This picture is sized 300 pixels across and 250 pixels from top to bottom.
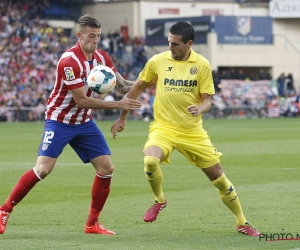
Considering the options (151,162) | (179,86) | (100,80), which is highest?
(100,80)

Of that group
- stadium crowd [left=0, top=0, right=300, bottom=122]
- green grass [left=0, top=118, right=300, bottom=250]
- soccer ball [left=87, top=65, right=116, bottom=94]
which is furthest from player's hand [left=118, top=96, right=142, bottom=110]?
stadium crowd [left=0, top=0, right=300, bottom=122]

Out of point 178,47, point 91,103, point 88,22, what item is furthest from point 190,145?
point 88,22

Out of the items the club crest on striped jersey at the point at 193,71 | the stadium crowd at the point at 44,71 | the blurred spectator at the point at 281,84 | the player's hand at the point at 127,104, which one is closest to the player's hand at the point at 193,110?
the club crest on striped jersey at the point at 193,71

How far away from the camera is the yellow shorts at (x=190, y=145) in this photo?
9250 mm

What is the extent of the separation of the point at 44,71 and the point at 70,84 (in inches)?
1385

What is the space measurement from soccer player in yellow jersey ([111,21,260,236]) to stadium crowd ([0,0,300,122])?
103 ft

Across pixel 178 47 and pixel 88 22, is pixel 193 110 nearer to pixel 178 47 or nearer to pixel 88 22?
pixel 178 47

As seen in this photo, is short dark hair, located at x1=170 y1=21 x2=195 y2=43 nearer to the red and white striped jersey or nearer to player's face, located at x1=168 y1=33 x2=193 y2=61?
player's face, located at x1=168 y1=33 x2=193 y2=61

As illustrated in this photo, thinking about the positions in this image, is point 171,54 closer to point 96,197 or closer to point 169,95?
point 169,95

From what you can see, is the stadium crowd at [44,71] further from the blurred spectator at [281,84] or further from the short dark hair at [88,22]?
the short dark hair at [88,22]

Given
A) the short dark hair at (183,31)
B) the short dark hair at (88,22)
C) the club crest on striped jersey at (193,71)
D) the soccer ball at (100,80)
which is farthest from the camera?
the club crest on striped jersey at (193,71)

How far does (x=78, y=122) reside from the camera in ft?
30.4

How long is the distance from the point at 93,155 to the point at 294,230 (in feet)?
7.72

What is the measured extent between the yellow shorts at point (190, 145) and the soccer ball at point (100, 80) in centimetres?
83
